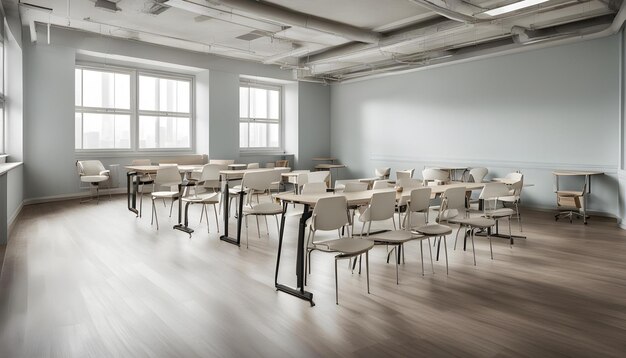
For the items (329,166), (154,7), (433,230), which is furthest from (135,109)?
(433,230)

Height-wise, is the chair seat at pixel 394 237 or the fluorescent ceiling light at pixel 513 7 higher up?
the fluorescent ceiling light at pixel 513 7

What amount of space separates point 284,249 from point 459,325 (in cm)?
289

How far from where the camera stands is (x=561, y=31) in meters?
8.38

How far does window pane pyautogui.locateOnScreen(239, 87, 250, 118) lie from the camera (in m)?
13.7

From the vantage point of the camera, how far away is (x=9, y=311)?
3.53m

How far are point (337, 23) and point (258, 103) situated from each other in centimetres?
585

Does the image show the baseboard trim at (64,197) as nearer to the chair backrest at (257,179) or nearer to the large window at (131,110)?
the large window at (131,110)

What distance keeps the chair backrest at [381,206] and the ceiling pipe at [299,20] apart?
450 cm

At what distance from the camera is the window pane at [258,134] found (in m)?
14.1

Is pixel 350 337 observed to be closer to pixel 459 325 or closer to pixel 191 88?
pixel 459 325

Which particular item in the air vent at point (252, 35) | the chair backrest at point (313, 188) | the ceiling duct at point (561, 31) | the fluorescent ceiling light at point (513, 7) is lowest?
the chair backrest at point (313, 188)

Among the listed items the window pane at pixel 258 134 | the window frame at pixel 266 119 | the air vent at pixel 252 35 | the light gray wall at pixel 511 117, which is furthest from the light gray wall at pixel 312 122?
the air vent at pixel 252 35

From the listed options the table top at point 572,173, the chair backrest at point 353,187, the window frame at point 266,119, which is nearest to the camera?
the chair backrest at point 353,187

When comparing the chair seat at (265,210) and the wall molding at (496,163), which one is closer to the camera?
the chair seat at (265,210)
